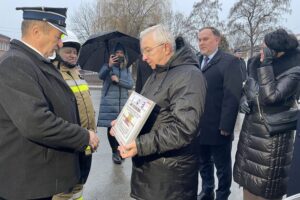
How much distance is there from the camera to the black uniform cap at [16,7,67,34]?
213cm

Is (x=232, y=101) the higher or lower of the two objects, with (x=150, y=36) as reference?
lower

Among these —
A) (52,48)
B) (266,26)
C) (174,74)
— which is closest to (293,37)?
(174,74)

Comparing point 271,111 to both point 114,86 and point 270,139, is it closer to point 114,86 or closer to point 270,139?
point 270,139

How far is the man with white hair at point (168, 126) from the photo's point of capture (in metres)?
2.16

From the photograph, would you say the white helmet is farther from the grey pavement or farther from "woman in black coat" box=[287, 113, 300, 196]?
"woman in black coat" box=[287, 113, 300, 196]

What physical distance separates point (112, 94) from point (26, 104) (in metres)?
3.31

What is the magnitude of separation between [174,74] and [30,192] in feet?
3.88

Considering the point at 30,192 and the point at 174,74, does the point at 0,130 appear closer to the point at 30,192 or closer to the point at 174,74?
the point at 30,192

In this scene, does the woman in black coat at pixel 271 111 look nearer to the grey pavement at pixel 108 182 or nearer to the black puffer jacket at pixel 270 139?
the black puffer jacket at pixel 270 139

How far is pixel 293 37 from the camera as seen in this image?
290 cm

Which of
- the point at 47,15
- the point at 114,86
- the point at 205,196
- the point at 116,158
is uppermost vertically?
the point at 47,15

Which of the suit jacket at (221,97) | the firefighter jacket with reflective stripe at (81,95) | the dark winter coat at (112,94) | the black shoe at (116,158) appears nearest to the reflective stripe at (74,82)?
the firefighter jacket with reflective stripe at (81,95)

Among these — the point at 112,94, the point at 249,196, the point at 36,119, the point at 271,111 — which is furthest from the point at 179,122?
the point at 112,94

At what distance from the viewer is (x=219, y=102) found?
3707 mm
